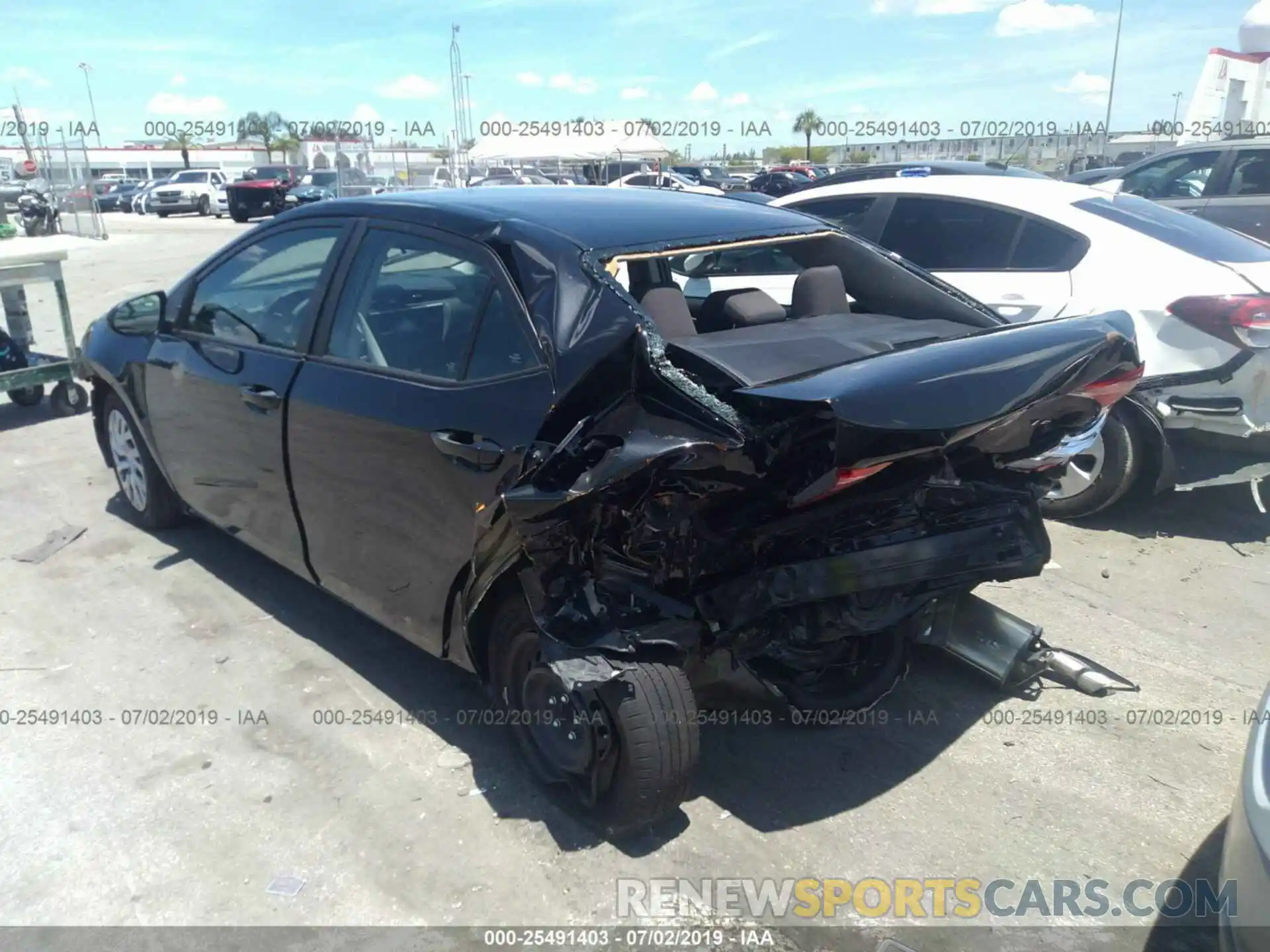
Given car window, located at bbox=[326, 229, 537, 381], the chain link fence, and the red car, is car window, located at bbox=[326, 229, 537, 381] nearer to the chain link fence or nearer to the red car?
the chain link fence

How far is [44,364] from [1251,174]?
36.6ft

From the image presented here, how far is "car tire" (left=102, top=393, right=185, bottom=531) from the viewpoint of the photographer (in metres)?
5.13

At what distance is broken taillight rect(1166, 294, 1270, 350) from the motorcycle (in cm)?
2358

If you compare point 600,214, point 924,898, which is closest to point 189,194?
point 600,214

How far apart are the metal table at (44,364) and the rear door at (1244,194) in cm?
1051

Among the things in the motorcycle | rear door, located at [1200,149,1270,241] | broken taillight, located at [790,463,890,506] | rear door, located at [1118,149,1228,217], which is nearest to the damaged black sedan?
broken taillight, located at [790,463,890,506]

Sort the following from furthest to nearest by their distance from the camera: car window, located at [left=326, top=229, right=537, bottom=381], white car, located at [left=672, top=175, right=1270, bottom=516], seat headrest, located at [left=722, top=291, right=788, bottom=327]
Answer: white car, located at [left=672, top=175, right=1270, bottom=516]
seat headrest, located at [left=722, top=291, right=788, bottom=327]
car window, located at [left=326, top=229, right=537, bottom=381]

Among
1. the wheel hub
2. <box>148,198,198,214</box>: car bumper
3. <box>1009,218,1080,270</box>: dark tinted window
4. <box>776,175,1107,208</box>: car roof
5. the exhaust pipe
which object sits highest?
<box>776,175,1107,208</box>: car roof

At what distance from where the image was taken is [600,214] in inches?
138


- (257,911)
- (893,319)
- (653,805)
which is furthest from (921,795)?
(257,911)

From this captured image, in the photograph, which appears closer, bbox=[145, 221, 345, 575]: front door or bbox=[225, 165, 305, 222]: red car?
bbox=[145, 221, 345, 575]: front door

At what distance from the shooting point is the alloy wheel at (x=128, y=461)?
5211 millimetres

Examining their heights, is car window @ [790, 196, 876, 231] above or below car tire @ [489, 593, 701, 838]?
above

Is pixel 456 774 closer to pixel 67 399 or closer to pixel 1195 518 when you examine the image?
pixel 1195 518
